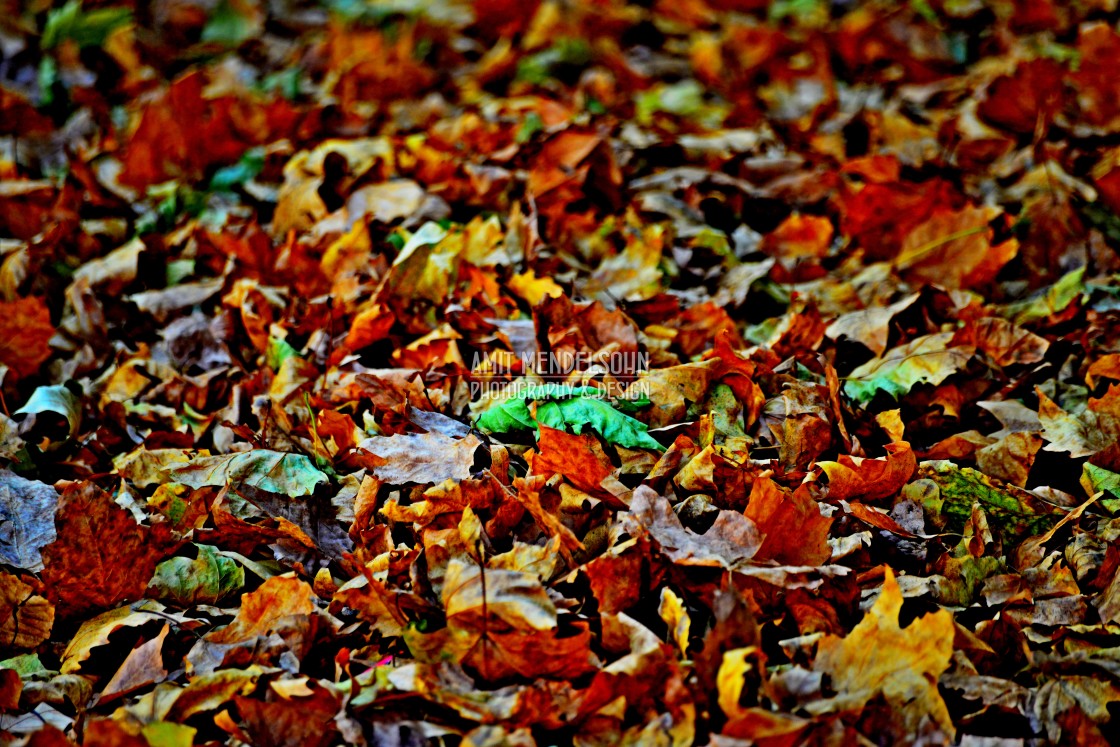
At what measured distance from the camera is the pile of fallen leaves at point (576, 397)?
1552mm

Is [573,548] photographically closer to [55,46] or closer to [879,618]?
[879,618]

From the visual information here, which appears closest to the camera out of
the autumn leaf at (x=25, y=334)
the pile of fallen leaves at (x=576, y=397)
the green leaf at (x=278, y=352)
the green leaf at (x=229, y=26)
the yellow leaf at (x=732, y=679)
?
the yellow leaf at (x=732, y=679)

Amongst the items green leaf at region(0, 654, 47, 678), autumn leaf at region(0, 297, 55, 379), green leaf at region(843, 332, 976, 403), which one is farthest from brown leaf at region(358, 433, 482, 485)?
autumn leaf at region(0, 297, 55, 379)

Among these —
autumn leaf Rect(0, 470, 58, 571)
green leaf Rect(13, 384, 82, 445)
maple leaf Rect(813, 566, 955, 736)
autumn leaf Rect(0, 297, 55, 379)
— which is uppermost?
autumn leaf Rect(0, 297, 55, 379)

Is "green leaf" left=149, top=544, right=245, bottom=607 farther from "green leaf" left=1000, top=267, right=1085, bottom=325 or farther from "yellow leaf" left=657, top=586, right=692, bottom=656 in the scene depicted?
"green leaf" left=1000, top=267, right=1085, bottom=325

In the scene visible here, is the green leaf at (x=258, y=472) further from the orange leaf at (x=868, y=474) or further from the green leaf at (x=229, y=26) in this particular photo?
the green leaf at (x=229, y=26)

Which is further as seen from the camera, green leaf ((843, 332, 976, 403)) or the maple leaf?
green leaf ((843, 332, 976, 403))

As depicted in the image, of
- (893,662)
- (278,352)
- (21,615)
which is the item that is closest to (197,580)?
(21,615)

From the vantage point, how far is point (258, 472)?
197 cm

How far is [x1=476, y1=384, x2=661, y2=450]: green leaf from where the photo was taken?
75.2 inches

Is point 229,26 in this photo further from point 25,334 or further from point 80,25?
point 25,334

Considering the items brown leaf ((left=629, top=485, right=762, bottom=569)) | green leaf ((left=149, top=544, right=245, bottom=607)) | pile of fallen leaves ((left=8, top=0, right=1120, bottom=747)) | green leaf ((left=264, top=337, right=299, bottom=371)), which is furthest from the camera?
green leaf ((left=264, top=337, right=299, bottom=371))

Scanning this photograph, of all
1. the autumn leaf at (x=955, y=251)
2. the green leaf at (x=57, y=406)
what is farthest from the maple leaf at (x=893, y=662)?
the green leaf at (x=57, y=406)

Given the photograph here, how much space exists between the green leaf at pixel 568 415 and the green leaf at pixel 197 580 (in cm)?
59
